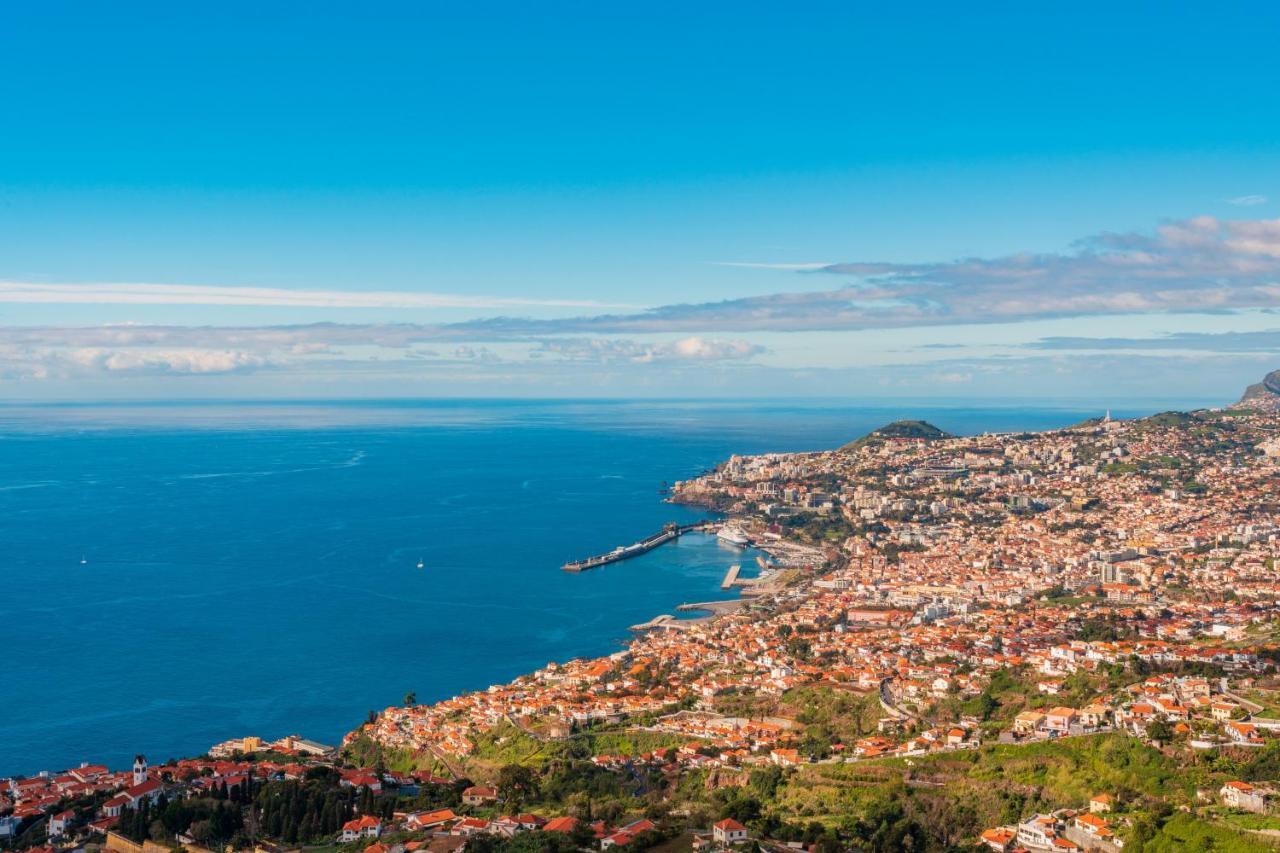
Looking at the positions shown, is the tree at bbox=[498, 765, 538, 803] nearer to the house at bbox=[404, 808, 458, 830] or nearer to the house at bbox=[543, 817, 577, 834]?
the house at bbox=[404, 808, 458, 830]

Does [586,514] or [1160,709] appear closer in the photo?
[1160,709]

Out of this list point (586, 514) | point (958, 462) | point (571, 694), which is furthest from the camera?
point (958, 462)

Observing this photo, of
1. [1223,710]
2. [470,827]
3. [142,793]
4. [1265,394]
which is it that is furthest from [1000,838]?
[1265,394]

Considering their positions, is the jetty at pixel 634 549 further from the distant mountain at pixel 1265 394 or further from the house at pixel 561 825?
the distant mountain at pixel 1265 394

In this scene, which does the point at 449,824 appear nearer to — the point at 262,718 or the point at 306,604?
the point at 262,718

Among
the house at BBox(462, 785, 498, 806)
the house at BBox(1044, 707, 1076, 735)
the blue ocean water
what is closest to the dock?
the blue ocean water

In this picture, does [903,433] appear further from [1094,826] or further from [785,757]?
[1094,826]

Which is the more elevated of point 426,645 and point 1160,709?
point 1160,709

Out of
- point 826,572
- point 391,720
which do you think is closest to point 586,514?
point 826,572
